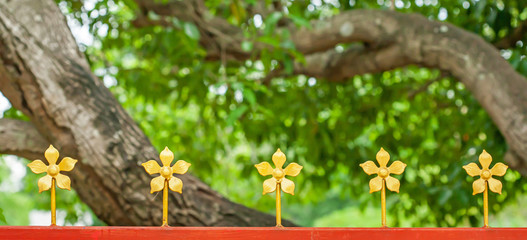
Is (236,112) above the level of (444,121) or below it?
below

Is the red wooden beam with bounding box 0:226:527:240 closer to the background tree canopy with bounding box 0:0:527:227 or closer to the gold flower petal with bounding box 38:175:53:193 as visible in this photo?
the gold flower petal with bounding box 38:175:53:193

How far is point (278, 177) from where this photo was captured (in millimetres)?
1655

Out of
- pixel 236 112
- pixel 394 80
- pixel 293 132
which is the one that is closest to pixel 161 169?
pixel 236 112

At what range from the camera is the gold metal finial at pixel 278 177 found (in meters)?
1.64

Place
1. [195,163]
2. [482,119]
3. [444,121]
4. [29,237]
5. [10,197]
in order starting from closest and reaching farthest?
[29,237] < [482,119] < [444,121] < [195,163] < [10,197]

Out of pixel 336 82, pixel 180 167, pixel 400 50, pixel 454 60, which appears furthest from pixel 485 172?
pixel 336 82

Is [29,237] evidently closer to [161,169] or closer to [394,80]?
[161,169]

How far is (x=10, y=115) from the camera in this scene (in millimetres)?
3562

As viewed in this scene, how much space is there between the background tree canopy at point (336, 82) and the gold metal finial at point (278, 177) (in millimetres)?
1402

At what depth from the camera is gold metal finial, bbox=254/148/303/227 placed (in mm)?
1644

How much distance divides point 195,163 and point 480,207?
1997mm

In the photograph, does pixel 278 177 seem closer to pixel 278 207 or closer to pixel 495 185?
pixel 278 207

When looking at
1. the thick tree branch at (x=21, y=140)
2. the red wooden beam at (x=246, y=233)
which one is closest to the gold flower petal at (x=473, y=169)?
the red wooden beam at (x=246, y=233)

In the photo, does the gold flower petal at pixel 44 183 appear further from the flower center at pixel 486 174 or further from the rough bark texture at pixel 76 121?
the flower center at pixel 486 174
